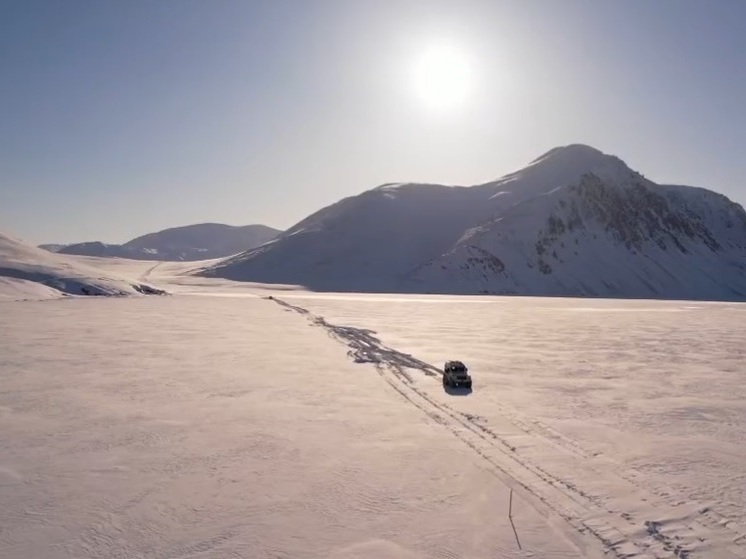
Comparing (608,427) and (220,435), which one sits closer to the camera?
(220,435)

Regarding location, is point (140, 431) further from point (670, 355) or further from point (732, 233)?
point (732, 233)

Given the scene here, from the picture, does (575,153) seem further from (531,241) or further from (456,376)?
(456,376)

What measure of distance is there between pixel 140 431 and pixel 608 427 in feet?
31.1

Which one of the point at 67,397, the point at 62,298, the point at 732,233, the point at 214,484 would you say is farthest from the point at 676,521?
the point at 732,233

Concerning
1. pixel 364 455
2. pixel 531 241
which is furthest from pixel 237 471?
pixel 531 241

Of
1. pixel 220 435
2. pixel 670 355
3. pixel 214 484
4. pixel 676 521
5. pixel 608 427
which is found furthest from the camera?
pixel 670 355

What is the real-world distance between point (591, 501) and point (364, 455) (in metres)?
3.71

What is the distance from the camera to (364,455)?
9281 mm

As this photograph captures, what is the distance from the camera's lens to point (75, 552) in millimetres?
5984

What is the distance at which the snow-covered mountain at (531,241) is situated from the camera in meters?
99.7

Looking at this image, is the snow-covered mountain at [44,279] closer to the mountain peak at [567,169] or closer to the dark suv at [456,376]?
the dark suv at [456,376]

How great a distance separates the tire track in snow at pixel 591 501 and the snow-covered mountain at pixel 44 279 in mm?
44312

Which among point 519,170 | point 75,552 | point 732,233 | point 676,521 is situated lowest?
point 75,552

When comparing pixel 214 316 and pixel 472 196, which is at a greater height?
pixel 472 196
